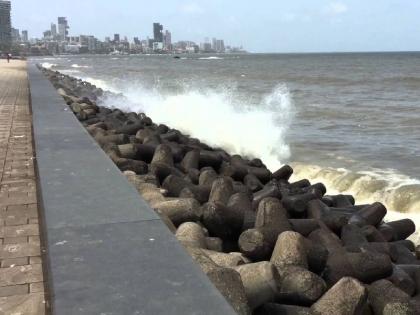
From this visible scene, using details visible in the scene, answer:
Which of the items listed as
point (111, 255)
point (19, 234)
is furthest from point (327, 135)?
point (111, 255)

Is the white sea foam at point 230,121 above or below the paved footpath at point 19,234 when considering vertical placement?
below

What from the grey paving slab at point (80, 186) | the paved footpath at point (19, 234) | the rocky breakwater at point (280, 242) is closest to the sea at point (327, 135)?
the rocky breakwater at point (280, 242)

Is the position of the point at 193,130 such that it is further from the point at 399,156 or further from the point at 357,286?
the point at 357,286

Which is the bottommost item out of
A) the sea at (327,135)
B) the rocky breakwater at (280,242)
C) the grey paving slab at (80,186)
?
the sea at (327,135)

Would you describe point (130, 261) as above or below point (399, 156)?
above

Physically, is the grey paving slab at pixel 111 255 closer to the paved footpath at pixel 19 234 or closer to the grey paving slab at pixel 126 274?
the grey paving slab at pixel 126 274

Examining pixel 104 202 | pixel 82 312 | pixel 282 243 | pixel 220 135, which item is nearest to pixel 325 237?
pixel 282 243

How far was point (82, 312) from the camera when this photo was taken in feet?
6.78

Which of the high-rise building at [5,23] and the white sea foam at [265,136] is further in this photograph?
the high-rise building at [5,23]

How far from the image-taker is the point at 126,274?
7.80ft

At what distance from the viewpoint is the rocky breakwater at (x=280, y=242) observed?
124 inches

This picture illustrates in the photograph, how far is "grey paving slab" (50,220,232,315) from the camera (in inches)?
83.0

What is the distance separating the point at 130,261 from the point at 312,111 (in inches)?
649

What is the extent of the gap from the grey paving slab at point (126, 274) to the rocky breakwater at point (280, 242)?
1.17 ft
